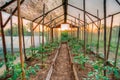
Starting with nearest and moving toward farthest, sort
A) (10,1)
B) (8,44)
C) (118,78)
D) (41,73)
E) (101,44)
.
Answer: (118,78), (10,1), (41,73), (8,44), (101,44)

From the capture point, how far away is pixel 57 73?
24.8 ft

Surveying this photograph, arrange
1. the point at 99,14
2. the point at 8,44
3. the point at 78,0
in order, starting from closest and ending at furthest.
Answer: the point at 78,0 → the point at 99,14 → the point at 8,44

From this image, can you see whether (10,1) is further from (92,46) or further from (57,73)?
(92,46)

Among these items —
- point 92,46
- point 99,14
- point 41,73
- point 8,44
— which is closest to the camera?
point 41,73

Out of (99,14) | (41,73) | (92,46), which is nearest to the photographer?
(41,73)

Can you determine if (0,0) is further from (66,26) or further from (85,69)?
(66,26)

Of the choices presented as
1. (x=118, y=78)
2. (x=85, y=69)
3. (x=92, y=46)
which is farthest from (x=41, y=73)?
(x=92, y=46)

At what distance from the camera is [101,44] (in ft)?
44.7

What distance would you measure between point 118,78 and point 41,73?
3122mm

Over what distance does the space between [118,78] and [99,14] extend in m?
5.12

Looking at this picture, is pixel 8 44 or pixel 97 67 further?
pixel 8 44

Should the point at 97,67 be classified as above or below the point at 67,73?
above

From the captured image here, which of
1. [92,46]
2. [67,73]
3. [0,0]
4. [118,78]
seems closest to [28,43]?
[92,46]

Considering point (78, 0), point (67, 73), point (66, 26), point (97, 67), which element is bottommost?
point (67, 73)
